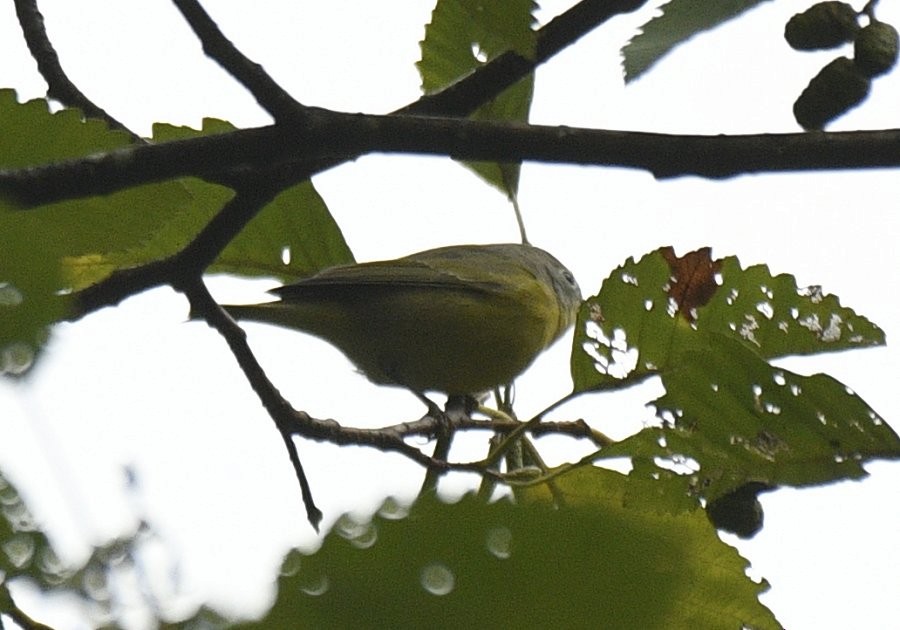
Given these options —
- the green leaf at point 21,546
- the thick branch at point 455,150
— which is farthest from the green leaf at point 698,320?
the green leaf at point 21,546

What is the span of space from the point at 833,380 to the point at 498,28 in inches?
26.4

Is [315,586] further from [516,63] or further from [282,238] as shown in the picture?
[282,238]

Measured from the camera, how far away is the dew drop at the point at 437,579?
45 centimetres

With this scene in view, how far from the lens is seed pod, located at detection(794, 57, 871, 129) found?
204cm

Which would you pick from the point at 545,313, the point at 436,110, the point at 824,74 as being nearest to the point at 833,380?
the point at 824,74

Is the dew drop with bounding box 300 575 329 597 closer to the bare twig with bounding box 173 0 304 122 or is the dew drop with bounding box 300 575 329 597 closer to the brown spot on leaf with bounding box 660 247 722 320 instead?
the bare twig with bounding box 173 0 304 122

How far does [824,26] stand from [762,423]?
0.81 m

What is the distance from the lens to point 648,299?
2639 millimetres

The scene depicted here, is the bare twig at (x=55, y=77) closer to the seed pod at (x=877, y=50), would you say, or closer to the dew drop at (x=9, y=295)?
the seed pod at (x=877, y=50)

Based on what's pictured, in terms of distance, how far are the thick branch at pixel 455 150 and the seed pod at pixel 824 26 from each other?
646 mm

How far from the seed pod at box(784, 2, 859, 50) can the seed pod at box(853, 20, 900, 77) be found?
0.05m

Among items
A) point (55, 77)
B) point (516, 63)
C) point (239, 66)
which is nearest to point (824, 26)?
point (516, 63)

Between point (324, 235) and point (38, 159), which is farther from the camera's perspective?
point (324, 235)

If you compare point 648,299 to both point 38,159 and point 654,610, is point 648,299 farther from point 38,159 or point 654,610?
point 654,610
